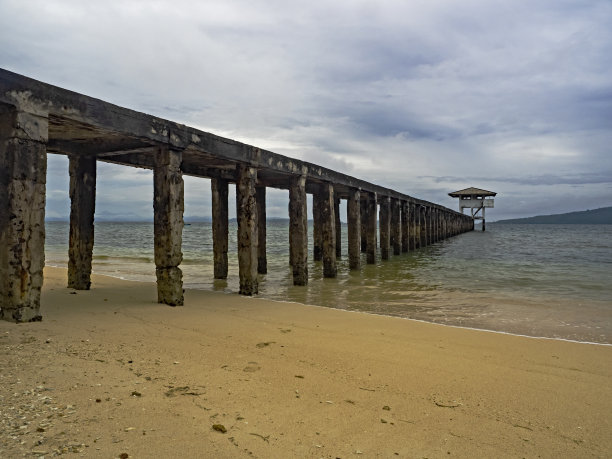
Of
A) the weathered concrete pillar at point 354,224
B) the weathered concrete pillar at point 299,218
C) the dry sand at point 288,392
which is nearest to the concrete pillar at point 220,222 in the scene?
the weathered concrete pillar at point 299,218

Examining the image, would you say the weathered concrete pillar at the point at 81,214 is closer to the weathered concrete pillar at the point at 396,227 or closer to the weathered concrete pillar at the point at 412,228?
the weathered concrete pillar at the point at 396,227

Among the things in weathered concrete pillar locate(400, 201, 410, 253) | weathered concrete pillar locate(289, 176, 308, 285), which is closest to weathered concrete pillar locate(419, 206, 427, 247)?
A: weathered concrete pillar locate(400, 201, 410, 253)

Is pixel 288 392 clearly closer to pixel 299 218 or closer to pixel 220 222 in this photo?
pixel 299 218

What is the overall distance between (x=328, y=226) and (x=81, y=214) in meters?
7.03

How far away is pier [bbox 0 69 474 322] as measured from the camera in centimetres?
472

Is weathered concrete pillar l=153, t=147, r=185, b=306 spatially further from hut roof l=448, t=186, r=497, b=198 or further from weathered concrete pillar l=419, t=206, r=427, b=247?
hut roof l=448, t=186, r=497, b=198

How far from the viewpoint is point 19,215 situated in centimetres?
475

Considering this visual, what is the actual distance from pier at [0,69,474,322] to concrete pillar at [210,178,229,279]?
0.10 feet

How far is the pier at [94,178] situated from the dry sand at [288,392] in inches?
41.0

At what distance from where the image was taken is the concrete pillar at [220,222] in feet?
40.1

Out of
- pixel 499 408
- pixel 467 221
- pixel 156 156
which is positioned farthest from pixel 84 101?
pixel 467 221

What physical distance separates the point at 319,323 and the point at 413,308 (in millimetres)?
3045

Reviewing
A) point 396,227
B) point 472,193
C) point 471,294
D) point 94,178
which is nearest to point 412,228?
point 396,227

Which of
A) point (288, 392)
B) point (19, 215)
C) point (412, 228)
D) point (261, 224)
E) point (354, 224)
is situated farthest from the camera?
point (412, 228)
